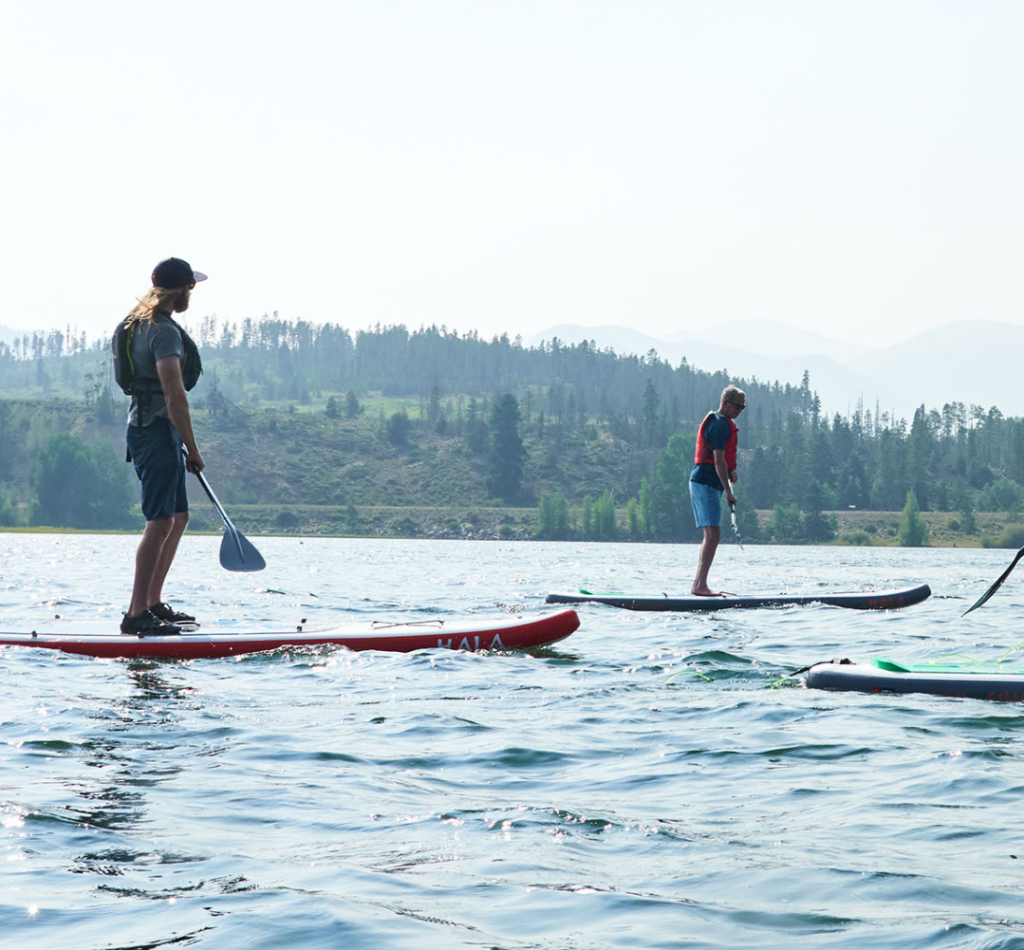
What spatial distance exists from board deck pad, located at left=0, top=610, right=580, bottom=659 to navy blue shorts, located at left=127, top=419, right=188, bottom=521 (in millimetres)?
1110

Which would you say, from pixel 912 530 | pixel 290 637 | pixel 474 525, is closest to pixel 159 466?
pixel 290 637

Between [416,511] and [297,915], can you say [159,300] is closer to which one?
[297,915]

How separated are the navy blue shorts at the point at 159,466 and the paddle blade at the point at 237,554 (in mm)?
1031

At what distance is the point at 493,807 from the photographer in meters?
5.38

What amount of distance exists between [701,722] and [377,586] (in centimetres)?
1863

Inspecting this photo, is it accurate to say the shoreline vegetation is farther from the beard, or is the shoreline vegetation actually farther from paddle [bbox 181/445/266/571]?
the beard

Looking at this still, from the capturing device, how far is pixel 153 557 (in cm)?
988

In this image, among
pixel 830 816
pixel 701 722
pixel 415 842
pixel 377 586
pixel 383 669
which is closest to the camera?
pixel 415 842

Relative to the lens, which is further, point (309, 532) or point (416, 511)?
point (416, 511)

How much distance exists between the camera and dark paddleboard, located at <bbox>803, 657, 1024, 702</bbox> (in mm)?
8367

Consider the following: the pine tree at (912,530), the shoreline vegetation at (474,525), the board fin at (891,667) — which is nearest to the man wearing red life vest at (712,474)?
the board fin at (891,667)

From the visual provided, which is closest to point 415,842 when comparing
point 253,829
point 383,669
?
point 253,829

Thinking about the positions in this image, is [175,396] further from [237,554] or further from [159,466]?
[237,554]

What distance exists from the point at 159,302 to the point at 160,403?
821 mm
